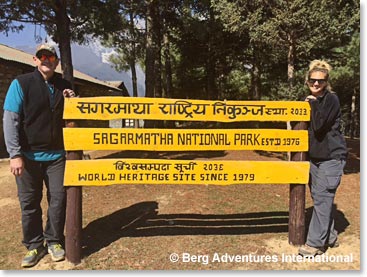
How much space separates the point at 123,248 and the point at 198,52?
704 inches

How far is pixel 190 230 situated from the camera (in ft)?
15.6

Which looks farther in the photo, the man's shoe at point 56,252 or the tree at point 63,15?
the tree at point 63,15

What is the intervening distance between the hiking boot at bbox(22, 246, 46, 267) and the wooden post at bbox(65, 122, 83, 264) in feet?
1.08

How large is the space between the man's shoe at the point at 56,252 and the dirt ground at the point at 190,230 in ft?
0.20

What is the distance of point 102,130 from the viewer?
3914 millimetres

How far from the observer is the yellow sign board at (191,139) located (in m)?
3.91

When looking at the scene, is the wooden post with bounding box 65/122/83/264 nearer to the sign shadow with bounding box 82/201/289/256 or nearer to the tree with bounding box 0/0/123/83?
the sign shadow with bounding box 82/201/289/256

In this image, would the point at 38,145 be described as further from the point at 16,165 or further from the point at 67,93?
the point at 67,93

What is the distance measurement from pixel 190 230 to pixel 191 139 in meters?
1.47

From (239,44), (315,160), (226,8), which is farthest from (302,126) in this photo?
(239,44)

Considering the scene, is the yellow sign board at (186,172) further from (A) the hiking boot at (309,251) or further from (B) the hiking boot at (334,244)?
(B) the hiking boot at (334,244)

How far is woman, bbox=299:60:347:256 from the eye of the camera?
386 centimetres

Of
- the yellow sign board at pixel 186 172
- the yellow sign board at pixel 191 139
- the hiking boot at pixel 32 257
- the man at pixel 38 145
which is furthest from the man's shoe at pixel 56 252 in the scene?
the yellow sign board at pixel 191 139

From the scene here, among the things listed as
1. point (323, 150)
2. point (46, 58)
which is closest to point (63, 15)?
point (46, 58)
